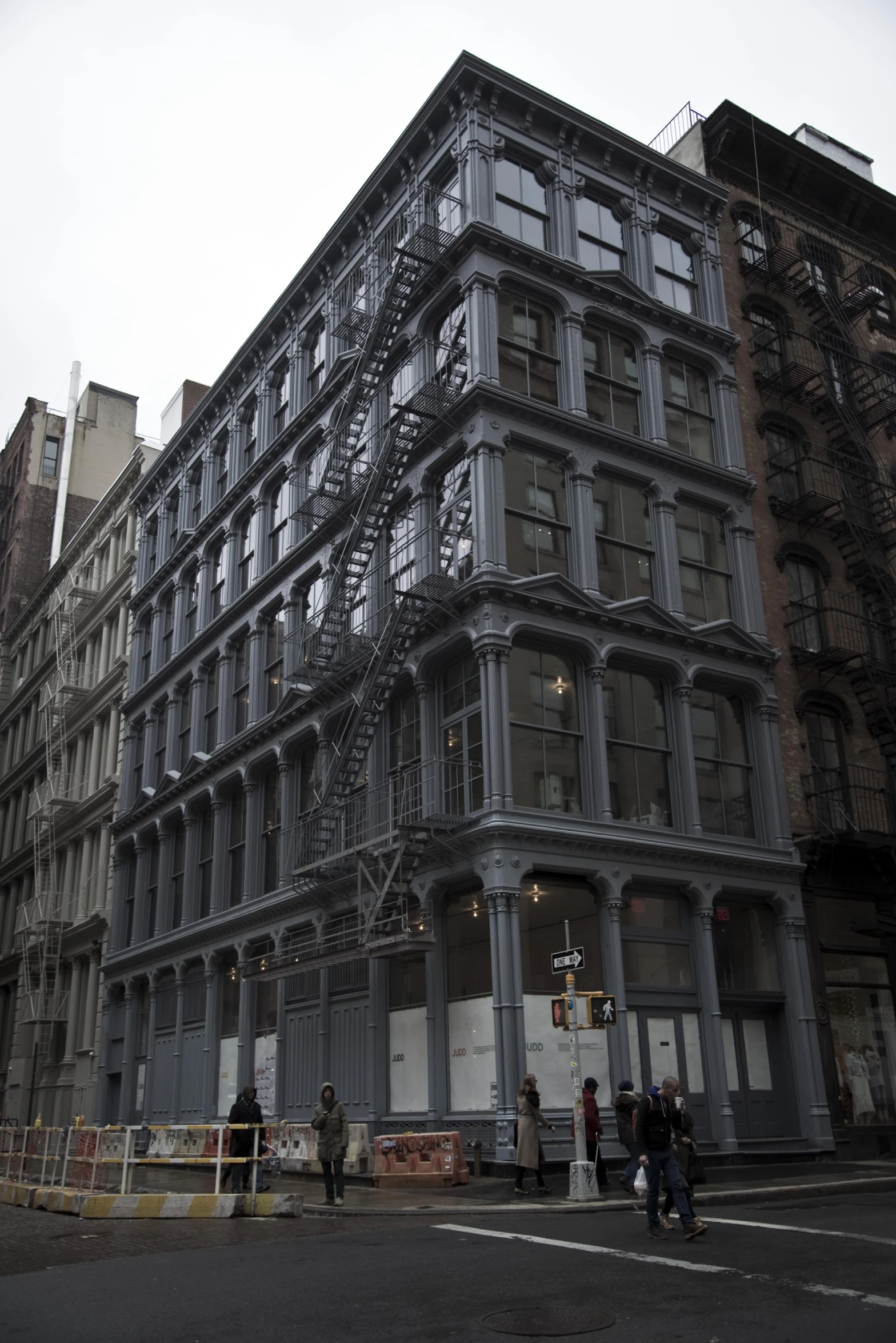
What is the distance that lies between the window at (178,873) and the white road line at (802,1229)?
21.9m

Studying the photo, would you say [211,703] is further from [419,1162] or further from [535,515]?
[419,1162]

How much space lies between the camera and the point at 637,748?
77.8 ft

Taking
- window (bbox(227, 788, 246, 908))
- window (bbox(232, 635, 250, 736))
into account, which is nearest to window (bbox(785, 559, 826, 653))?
window (bbox(232, 635, 250, 736))

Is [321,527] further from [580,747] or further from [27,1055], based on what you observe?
[27,1055]

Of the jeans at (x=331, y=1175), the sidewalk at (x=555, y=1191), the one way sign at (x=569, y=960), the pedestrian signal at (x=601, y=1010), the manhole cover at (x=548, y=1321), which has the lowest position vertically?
the manhole cover at (x=548, y=1321)

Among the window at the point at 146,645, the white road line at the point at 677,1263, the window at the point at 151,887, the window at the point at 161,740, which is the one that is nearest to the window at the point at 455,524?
the white road line at the point at 677,1263

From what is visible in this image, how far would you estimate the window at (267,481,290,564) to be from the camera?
3250 cm

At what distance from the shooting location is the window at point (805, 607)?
2742cm

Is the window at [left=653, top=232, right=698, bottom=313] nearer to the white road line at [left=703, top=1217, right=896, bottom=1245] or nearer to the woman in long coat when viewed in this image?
the woman in long coat

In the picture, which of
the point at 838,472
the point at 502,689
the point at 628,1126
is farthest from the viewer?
the point at 838,472

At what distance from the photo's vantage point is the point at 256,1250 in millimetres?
12461

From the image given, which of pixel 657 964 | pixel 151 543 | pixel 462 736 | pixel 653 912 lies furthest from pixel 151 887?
pixel 657 964

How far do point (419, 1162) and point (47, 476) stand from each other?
5476 cm

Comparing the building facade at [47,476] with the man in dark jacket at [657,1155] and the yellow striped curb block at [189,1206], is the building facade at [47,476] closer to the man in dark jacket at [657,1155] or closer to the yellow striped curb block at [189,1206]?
the yellow striped curb block at [189,1206]
